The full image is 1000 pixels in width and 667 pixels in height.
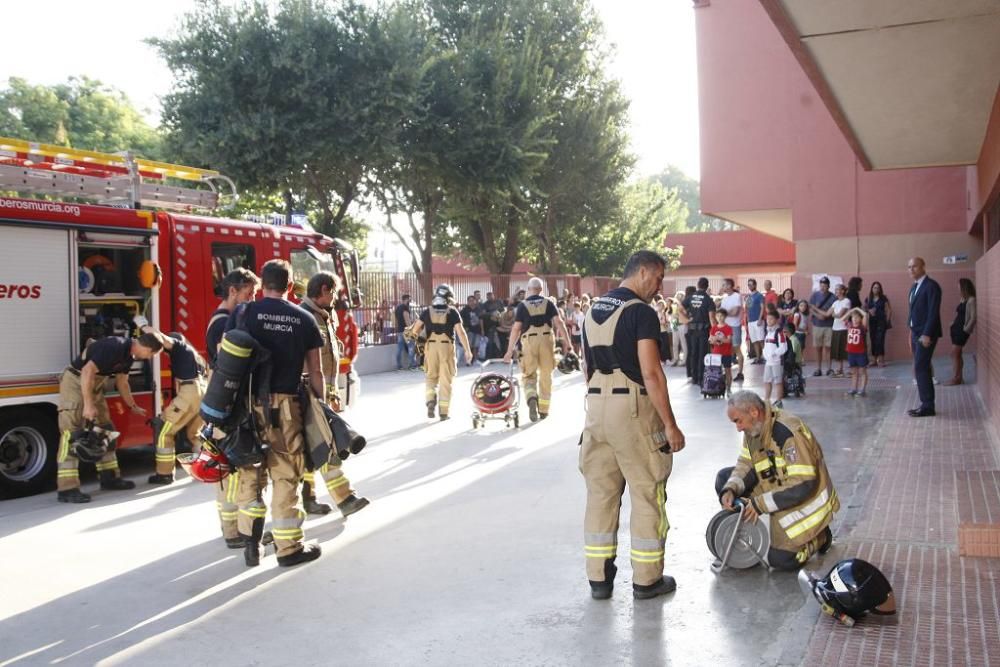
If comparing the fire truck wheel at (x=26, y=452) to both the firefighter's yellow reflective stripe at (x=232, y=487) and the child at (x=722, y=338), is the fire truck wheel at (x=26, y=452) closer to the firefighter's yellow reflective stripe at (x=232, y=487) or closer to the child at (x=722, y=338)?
the firefighter's yellow reflective stripe at (x=232, y=487)

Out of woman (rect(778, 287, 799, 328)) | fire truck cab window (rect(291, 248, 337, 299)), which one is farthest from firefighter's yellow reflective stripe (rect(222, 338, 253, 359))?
woman (rect(778, 287, 799, 328))

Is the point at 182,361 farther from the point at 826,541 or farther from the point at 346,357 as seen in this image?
the point at 826,541

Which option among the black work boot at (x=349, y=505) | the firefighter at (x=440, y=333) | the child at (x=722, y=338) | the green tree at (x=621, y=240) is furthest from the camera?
the green tree at (x=621, y=240)

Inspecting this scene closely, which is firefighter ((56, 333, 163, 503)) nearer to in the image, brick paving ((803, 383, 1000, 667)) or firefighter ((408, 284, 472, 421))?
firefighter ((408, 284, 472, 421))

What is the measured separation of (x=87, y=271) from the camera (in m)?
9.47

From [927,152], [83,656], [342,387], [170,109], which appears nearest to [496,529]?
[83,656]

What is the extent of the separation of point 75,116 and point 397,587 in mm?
43012

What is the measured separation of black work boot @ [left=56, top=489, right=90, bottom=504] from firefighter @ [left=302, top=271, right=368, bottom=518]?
213 centimetres

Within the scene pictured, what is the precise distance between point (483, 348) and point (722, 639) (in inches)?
784

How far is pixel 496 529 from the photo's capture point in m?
6.93

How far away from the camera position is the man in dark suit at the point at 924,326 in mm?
10828

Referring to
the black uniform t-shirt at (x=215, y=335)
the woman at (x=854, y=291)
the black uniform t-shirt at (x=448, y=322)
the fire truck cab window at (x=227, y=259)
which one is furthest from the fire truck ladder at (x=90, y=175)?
the woman at (x=854, y=291)

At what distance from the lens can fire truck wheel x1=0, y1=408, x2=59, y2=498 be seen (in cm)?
851

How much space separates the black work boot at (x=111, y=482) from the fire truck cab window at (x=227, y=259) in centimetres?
237
